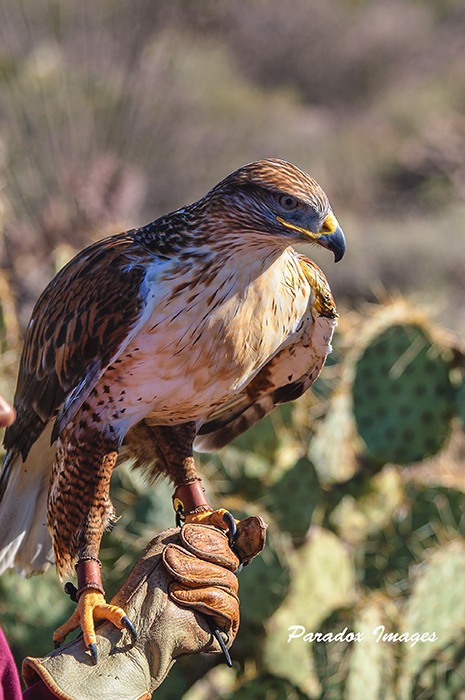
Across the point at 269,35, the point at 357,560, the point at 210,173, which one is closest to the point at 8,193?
the point at 210,173

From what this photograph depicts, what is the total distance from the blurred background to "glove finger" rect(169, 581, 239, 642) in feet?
5.13

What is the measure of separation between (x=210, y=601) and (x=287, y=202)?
144cm

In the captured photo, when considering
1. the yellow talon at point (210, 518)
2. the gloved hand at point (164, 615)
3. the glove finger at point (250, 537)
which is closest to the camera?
the gloved hand at point (164, 615)

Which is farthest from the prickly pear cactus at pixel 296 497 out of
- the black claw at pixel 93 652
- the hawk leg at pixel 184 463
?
the black claw at pixel 93 652

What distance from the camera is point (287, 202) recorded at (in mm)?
2449

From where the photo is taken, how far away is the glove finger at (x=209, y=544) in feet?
8.54

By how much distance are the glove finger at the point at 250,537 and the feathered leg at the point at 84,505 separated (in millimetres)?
521

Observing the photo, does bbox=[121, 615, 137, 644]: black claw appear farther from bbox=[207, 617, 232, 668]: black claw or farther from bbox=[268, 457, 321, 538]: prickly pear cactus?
bbox=[268, 457, 321, 538]: prickly pear cactus

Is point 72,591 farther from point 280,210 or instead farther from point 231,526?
point 280,210

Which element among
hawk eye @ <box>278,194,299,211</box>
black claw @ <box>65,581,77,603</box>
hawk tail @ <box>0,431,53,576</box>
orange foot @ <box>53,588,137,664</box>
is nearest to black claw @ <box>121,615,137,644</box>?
orange foot @ <box>53,588,137,664</box>

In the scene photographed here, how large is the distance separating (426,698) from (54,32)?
765 inches

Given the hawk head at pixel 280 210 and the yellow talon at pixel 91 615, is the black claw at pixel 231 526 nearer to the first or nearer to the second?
the yellow talon at pixel 91 615

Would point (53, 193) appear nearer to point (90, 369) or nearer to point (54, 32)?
point (54, 32)

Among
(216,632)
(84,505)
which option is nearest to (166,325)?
(84,505)
